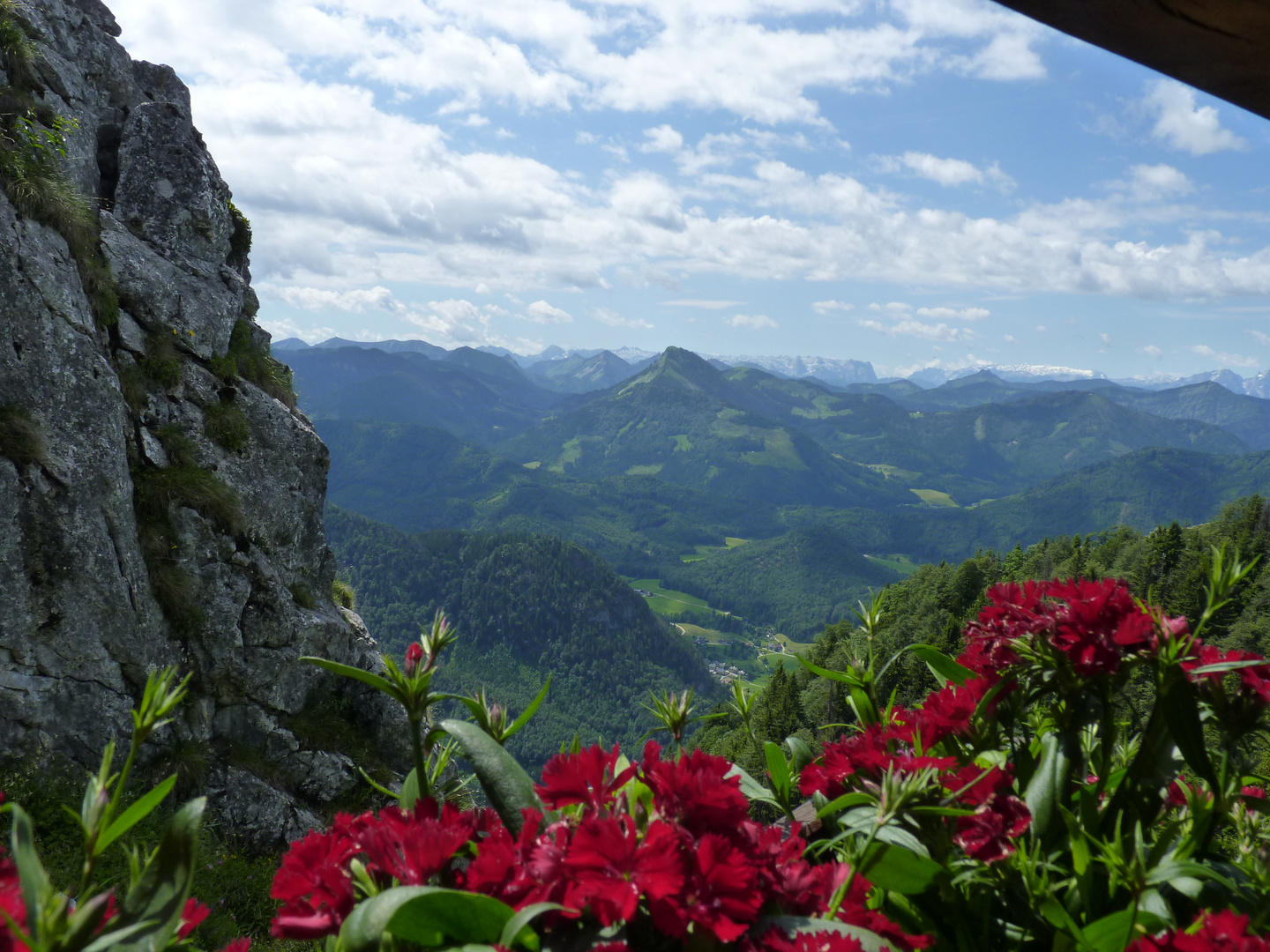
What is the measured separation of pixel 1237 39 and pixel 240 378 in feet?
65.0

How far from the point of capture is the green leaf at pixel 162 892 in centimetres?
76

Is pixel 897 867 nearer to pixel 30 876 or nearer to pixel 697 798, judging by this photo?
pixel 697 798

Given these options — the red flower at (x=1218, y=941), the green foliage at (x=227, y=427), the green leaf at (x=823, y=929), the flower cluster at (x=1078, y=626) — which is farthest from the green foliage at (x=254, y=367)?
the red flower at (x=1218, y=941)

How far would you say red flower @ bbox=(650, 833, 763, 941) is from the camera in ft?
2.80

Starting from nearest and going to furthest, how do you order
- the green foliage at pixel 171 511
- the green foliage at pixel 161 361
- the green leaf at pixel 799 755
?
the green leaf at pixel 799 755 → the green foliage at pixel 171 511 → the green foliage at pixel 161 361

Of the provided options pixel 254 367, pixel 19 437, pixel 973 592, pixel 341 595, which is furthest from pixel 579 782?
pixel 973 592

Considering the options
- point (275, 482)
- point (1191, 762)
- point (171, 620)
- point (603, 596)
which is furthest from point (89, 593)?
point (603, 596)

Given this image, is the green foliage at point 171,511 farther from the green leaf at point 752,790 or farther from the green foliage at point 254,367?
the green leaf at point 752,790

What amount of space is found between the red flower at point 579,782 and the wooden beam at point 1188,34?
138 centimetres

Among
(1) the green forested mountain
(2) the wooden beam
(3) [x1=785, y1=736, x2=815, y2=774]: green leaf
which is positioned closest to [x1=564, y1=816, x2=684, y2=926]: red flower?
(3) [x1=785, y1=736, x2=815, y2=774]: green leaf

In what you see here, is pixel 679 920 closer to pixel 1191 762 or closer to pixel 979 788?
pixel 979 788

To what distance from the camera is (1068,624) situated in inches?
50.6

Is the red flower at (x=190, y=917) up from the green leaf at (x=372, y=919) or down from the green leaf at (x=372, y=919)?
down

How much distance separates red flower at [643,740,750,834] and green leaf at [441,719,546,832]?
273 mm
